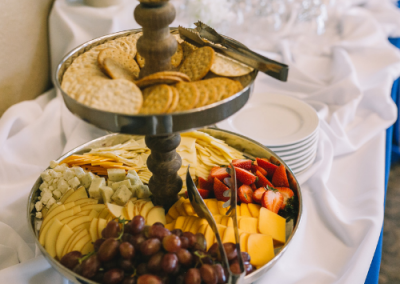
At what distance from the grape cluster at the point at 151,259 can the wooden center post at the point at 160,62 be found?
14cm

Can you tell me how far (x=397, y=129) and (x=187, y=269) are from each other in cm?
153

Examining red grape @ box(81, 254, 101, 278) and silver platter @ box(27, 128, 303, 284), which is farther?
silver platter @ box(27, 128, 303, 284)

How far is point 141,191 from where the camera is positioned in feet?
2.67

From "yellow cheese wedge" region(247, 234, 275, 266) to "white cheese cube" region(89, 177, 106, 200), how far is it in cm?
36

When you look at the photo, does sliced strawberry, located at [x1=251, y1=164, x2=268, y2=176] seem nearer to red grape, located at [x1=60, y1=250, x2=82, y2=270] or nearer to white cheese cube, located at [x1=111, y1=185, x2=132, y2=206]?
white cheese cube, located at [x1=111, y1=185, x2=132, y2=206]

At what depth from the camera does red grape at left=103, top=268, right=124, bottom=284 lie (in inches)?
22.9

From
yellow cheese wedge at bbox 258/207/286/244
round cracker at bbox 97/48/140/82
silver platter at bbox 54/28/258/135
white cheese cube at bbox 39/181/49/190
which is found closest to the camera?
silver platter at bbox 54/28/258/135

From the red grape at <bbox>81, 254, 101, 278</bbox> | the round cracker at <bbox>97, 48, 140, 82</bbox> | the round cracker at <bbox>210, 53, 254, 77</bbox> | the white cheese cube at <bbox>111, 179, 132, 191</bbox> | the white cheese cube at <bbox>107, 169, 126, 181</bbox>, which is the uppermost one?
the round cracker at <bbox>210, 53, 254, 77</bbox>

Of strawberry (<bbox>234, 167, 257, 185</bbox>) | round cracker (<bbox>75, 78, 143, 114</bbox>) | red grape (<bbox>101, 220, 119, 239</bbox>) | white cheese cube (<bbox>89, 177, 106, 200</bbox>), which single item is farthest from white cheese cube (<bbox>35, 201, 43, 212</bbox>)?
strawberry (<bbox>234, 167, 257, 185</bbox>)

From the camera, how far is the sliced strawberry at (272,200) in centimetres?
78

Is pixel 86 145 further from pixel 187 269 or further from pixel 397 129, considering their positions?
pixel 397 129

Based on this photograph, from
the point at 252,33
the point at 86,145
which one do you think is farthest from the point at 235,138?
the point at 252,33

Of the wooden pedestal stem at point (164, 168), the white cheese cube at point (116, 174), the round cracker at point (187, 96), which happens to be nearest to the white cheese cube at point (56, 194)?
the white cheese cube at point (116, 174)

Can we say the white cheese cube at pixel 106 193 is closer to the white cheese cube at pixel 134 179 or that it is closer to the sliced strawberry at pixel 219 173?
the white cheese cube at pixel 134 179
